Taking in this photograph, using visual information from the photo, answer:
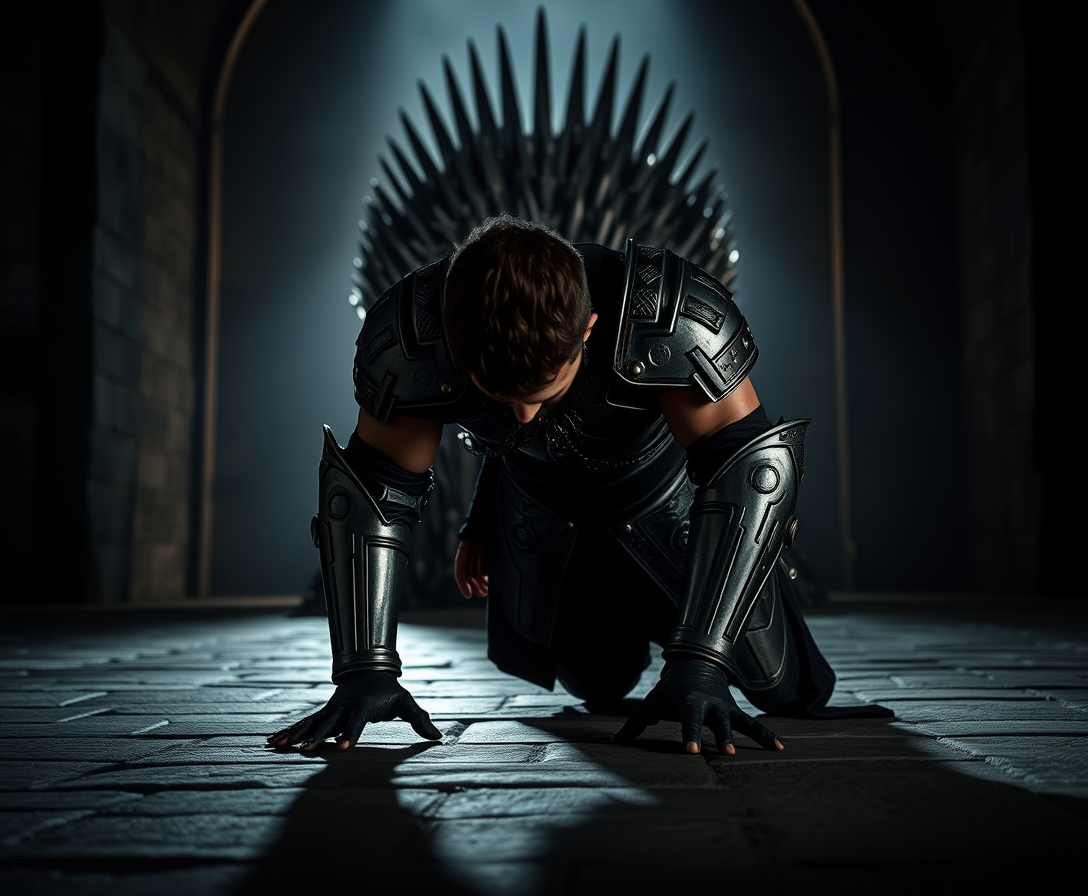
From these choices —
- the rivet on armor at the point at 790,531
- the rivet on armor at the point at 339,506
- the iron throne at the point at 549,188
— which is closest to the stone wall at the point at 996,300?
the iron throne at the point at 549,188

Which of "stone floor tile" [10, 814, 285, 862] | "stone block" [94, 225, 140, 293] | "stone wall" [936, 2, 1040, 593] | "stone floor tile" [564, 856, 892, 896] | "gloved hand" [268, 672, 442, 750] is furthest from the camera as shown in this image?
"stone wall" [936, 2, 1040, 593]

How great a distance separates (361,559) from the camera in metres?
1.78

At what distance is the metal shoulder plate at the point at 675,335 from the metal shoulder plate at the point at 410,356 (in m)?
0.27

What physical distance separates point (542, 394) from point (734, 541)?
1.21 ft

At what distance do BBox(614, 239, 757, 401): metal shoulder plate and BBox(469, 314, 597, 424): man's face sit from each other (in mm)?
83

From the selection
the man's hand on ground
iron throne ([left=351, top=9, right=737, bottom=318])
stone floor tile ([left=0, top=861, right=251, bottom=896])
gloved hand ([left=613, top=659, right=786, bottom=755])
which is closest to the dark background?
iron throne ([left=351, top=9, right=737, bottom=318])

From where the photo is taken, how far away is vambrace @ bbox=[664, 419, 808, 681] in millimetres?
1654

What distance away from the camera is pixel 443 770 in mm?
1434

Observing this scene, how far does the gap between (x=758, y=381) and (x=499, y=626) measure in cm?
583

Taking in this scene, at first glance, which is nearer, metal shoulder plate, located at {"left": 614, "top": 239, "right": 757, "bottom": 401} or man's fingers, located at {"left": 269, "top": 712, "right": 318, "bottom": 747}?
man's fingers, located at {"left": 269, "top": 712, "right": 318, "bottom": 747}

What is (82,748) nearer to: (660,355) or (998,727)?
(660,355)

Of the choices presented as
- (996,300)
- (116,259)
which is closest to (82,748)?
(116,259)

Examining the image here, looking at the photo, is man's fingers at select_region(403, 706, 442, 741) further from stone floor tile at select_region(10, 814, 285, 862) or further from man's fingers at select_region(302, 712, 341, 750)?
stone floor tile at select_region(10, 814, 285, 862)

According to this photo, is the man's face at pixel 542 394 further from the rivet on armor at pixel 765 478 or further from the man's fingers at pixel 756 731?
the man's fingers at pixel 756 731
